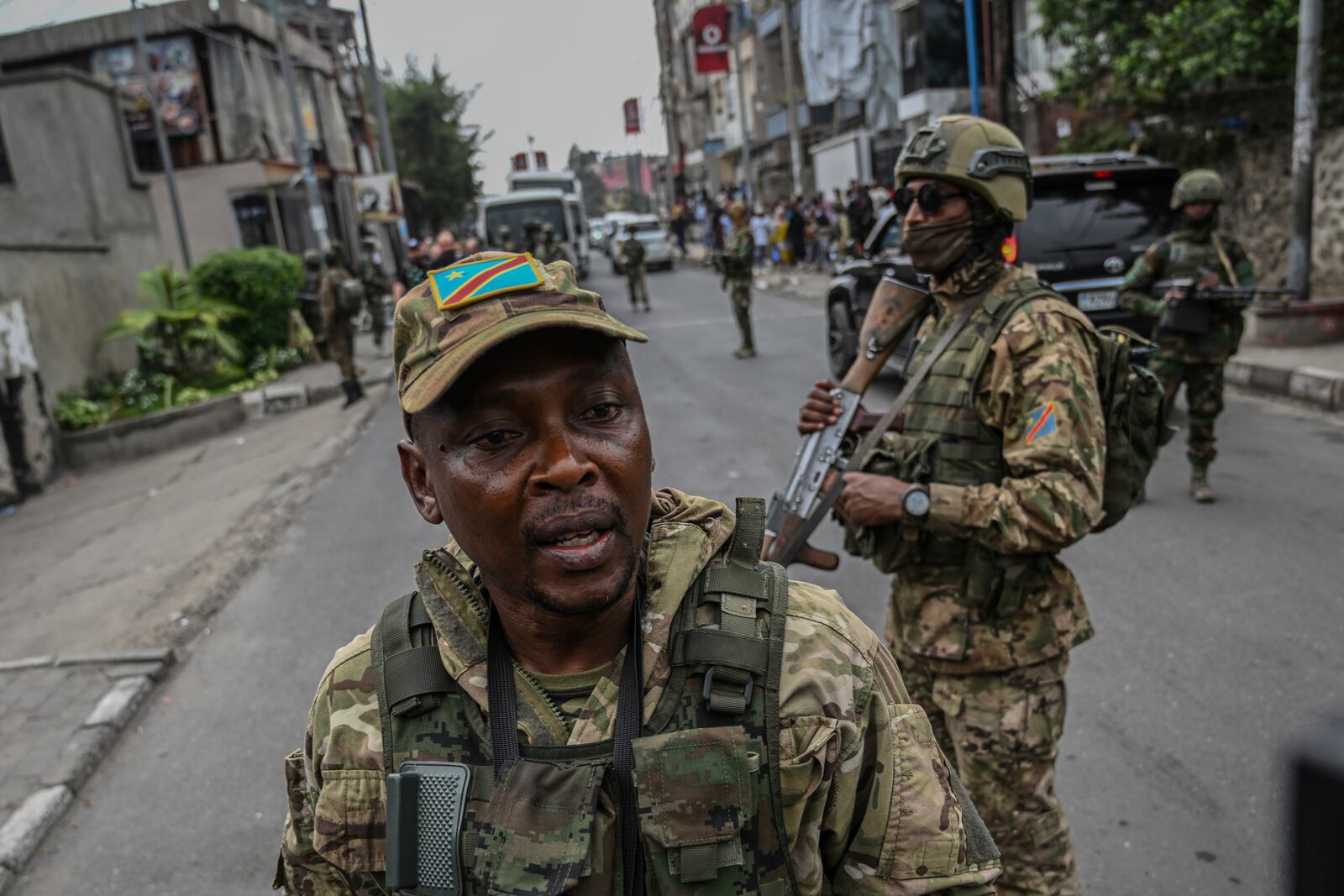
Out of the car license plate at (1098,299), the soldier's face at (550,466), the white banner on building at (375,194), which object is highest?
the white banner on building at (375,194)

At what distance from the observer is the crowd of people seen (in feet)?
65.1

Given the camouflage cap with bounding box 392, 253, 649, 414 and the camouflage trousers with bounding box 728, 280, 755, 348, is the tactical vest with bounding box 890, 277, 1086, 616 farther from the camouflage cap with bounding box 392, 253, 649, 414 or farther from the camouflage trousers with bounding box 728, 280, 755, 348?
the camouflage trousers with bounding box 728, 280, 755, 348

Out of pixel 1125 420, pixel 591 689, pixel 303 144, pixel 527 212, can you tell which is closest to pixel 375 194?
pixel 527 212

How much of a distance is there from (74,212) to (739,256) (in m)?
8.59

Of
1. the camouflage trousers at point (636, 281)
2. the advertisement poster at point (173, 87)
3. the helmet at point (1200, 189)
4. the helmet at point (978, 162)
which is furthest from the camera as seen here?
the advertisement poster at point (173, 87)

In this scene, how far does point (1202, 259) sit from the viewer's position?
6441mm

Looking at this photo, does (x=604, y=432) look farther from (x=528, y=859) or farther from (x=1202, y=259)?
(x=1202, y=259)

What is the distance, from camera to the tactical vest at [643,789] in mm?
1195

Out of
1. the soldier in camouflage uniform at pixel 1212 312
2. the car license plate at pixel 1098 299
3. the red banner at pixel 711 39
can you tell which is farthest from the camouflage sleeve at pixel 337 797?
the red banner at pixel 711 39

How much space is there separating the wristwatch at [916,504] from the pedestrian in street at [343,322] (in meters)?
10.3

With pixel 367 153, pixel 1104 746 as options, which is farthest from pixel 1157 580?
pixel 367 153

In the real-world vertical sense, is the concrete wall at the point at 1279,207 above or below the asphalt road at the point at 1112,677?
above

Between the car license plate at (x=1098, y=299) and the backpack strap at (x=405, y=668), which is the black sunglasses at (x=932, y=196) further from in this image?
the car license plate at (x=1098, y=299)

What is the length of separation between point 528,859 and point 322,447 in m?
8.99
